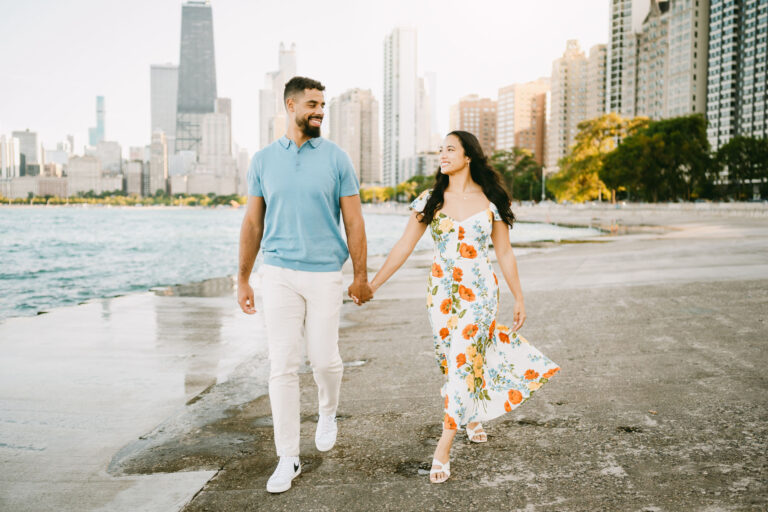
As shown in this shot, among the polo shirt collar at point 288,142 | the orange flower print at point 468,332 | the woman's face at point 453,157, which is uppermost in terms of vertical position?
the polo shirt collar at point 288,142

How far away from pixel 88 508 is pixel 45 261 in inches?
1372

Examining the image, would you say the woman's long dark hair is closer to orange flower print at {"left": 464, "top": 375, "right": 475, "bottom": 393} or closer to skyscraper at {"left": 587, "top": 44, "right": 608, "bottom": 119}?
orange flower print at {"left": 464, "top": 375, "right": 475, "bottom": 393}

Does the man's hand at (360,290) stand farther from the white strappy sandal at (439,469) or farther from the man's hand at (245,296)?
the white strappy sandal at (439,469)

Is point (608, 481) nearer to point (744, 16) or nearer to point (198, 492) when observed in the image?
point (198, 492)

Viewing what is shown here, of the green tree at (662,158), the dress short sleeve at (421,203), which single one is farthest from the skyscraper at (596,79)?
the dress short sleeve at (421,203)

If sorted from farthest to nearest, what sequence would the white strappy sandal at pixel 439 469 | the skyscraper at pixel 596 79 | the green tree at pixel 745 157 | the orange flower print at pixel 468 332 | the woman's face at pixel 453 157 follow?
the skyscraper at pixel 596 79 → the green tree at pixel 745 157 → the woman's face at pixel 453 157 → the orange flower print at pixel 468 332 → the white strappy sandal at pixel 439 469

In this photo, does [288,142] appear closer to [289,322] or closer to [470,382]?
[289,322]

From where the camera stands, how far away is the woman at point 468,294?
11.0ft

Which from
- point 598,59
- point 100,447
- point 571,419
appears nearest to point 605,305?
point 571,419

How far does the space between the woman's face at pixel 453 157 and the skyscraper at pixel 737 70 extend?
143283 millimetres

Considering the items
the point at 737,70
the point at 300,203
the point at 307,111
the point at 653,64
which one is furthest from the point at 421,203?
the point at 653,64

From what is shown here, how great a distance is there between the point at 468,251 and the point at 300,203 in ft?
3.13

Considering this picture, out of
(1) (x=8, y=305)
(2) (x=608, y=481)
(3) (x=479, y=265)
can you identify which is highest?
(3) (x=479, y=265)

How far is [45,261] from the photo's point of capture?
33.5 m
